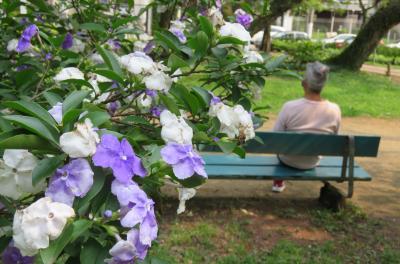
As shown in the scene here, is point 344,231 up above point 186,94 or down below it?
below

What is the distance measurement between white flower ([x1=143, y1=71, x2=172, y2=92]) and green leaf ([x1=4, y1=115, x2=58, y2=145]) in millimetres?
433

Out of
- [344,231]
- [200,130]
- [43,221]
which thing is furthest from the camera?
[344,231]

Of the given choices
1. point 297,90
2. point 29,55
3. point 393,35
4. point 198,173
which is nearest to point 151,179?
point 198,173

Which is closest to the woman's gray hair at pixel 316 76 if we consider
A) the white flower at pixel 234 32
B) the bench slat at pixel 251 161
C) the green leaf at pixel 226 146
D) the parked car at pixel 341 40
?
the bench slat at pixel 251 161

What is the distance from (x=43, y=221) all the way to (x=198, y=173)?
1.08 ft

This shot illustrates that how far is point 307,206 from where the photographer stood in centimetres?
427

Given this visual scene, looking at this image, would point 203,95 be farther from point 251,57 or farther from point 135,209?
point 135,209

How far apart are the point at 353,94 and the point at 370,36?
168 inches

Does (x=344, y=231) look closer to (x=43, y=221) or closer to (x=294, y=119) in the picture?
(x=294, y=119)

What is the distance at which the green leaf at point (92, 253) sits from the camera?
0.97 m

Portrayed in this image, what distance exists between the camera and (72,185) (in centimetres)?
95

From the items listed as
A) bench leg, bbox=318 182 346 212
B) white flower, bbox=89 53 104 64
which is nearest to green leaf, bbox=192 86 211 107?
Result: white flower, bbox=89 53 104 64

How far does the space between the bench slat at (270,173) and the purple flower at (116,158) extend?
2.83 meters

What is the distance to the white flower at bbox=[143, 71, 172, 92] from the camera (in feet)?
4.62
